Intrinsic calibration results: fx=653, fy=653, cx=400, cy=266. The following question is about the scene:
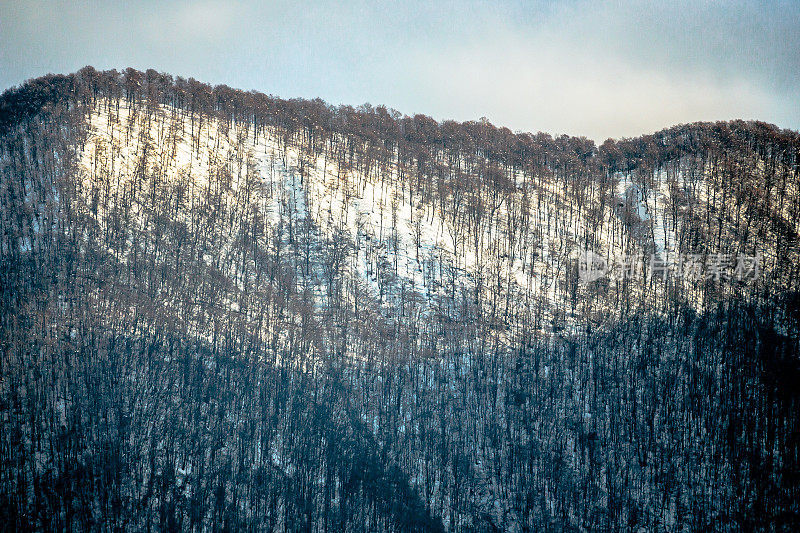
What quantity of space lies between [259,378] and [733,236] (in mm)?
78986

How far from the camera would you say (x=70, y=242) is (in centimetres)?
8206

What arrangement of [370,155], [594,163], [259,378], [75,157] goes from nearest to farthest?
[259,378], [75,157], [370,155], [594,163]

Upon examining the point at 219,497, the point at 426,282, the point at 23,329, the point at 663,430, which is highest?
the point at 426,282

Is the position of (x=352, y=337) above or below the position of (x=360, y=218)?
below

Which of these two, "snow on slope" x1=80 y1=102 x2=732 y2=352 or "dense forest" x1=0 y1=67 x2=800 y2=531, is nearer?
"dense forest" x1=0 y1=67 x2=800 y2=531

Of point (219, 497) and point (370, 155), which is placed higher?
point (370, 155)

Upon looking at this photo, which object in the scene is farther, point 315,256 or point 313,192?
point 313,192

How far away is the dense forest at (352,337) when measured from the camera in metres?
74.1

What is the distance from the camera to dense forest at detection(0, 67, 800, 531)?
74.1m

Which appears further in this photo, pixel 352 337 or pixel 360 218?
pixel 360 218

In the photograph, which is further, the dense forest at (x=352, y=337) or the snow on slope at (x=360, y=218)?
the snow on slope at (x=360, y=218)

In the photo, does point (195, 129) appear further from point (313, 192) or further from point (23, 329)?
point (23, 329)

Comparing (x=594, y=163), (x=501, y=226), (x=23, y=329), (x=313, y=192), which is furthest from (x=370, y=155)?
(x=23, y=329)

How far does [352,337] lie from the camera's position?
87.9 m
